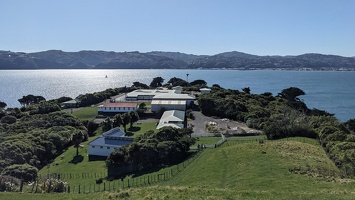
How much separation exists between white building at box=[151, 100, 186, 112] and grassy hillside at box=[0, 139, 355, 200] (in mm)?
39694

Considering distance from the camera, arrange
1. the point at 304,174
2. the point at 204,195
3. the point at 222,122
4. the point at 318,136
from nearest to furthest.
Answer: the point at 204,195 → the point at 304,174 → the point at 318,136 → the point at 222,122

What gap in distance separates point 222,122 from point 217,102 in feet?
37.8

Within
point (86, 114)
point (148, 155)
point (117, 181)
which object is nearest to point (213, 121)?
point (148, 155)

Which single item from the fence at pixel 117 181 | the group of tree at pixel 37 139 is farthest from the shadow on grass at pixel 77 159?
the fence at pixel 117 181

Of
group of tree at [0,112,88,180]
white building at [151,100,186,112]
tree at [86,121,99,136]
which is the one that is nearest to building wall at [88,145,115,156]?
group of tree at [0,112,88,180]

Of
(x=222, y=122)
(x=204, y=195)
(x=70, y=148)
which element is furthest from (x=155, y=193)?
(x=222, y=122)

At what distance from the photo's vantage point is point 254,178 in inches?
1056

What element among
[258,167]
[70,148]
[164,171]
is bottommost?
[70,148]

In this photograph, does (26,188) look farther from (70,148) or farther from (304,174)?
(70,148)

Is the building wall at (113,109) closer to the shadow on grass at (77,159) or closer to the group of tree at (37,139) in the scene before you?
the group of tree at (37,139)

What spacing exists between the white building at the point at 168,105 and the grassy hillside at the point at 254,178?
39694 mm

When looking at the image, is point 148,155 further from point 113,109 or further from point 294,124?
point 113,109

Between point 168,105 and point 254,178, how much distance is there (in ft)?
179

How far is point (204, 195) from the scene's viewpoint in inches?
825
